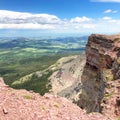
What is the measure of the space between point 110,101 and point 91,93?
38899 mm

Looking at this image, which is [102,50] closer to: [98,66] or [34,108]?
[98,66]

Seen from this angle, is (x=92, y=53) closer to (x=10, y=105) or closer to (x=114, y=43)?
(x=114, y=43)

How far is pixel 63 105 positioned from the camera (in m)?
25.5

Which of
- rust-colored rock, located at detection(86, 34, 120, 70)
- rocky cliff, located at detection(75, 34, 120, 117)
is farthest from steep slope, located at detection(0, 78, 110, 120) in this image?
rust-colored rock, located at detection(86, 34, 120, 70)

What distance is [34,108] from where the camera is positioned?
918 inches

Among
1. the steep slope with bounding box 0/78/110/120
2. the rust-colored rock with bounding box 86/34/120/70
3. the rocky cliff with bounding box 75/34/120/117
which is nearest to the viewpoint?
the steep slope with bounding box 0/78/110/120

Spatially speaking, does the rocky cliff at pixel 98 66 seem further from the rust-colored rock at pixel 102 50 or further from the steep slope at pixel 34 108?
the steep slope at pixel 34 108

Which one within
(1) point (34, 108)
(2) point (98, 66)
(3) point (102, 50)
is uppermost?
(1) point (34, 108)

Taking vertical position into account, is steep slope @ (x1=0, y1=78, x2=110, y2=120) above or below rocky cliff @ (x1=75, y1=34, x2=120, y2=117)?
above

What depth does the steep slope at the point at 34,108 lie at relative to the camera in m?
22.0

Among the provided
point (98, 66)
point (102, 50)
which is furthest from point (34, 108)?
point (102, 50)

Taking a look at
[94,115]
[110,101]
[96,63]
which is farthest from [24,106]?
[96,63]

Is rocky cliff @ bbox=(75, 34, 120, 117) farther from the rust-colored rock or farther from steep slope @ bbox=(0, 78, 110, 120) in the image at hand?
steep slope @ bbox=(0, 78, 110, 120)

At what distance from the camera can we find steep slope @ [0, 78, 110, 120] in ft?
72.3
